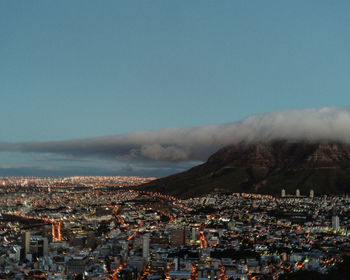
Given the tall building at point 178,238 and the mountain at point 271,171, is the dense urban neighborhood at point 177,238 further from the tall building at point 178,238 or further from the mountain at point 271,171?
the mountain at point 271,171

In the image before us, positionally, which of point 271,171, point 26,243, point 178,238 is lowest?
point 178,238

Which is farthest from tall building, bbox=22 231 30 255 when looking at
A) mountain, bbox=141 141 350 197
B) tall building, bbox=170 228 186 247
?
mountain, bbox=141 141 350 197

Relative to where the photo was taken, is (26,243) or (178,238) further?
(178,238)

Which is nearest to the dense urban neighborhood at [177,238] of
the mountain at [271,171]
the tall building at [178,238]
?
the tall building at [178,238]

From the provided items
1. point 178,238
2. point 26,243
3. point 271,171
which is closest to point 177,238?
point 178,238

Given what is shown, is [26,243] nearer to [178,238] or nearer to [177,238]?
[177,238]

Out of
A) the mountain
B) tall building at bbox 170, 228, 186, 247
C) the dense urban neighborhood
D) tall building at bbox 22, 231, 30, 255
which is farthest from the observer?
the mountain

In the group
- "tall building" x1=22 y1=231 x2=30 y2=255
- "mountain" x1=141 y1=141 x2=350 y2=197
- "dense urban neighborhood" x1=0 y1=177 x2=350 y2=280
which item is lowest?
"dense urban neighborhood" x1=0 y1=177 x2=350 y2=280

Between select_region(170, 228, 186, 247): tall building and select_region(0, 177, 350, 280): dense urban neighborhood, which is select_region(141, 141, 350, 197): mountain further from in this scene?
select_region(170, 228, 186, 247): tall building

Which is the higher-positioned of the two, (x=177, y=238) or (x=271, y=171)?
(x=271, y=171)

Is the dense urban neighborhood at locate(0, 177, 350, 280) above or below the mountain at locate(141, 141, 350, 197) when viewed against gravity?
below
